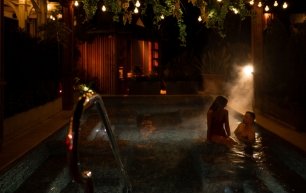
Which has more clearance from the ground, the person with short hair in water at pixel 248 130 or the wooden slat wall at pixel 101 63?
the wooden slat wall at pixel 101 63

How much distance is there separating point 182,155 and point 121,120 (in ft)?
16.2

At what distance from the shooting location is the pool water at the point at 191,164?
6.09m

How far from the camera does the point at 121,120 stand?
41.8ft

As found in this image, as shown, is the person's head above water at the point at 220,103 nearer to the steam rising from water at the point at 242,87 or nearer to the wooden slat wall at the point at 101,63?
the steam rising from water at the point at 242,87

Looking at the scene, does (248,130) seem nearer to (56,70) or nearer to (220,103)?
(220,103)

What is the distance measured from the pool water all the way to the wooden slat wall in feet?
31.8

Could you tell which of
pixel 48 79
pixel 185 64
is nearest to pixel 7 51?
pixel 48 79

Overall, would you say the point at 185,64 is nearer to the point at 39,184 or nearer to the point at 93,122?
the point at 93,122

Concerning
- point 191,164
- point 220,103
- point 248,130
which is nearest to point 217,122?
point 220,103

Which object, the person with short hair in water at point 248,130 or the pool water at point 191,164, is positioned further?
the person with short hair in water at point 248,130

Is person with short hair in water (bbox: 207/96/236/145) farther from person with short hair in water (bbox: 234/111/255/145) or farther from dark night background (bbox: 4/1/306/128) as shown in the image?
dark night background (bbox: 4/1/306/128)

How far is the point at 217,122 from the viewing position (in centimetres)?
875

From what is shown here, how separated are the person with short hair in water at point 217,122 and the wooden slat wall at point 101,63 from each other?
479 inches

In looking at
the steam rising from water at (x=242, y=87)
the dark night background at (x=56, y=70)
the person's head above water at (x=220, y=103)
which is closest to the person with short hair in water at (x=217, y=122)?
the person's head above water at (x=220, y=103)
